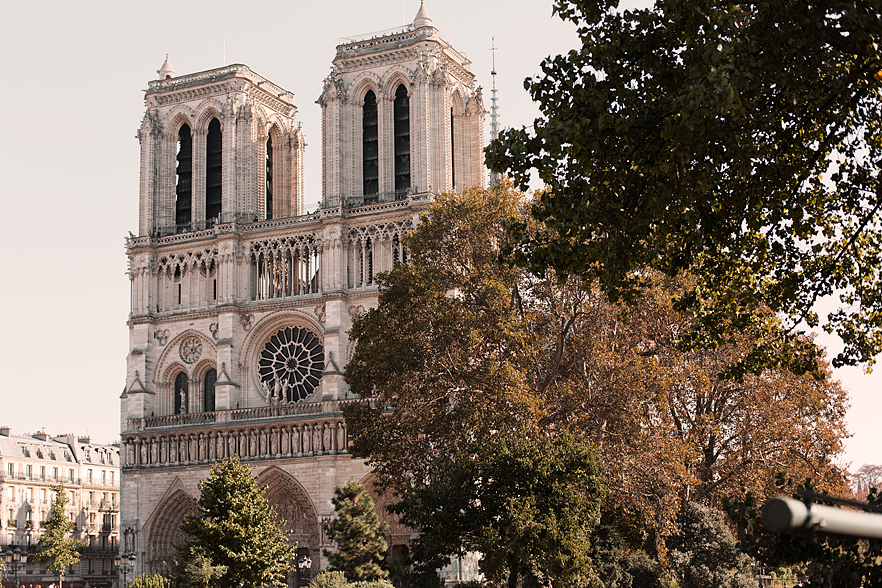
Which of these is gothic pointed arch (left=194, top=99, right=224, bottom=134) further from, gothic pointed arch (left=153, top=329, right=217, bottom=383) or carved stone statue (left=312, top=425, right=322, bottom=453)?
carved stone statue (left=312, top=425, right=322, bottom=453)

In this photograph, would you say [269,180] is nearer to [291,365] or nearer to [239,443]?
[291,365]

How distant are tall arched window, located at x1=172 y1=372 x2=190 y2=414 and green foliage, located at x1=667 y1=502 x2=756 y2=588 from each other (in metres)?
24.6

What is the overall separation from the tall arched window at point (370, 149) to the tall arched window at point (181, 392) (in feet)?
37.7

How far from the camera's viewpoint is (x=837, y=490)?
30.1 m

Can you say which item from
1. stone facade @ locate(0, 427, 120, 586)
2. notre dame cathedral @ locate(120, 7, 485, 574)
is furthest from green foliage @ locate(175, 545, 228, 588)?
stone facade @ locate(0, 427, 120, 586)

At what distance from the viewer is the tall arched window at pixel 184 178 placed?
48.1 meters

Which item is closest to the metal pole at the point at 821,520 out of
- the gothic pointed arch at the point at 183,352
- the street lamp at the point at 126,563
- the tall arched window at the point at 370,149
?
the tall arched window at the point at 370,149

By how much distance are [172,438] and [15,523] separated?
843 inches

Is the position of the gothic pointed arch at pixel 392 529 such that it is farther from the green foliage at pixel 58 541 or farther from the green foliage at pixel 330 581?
the green foliage at pixel 58 541

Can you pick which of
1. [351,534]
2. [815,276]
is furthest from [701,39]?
[351,534]

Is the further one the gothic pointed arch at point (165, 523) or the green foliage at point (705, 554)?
the gothic pointed arch at point (165, 523)

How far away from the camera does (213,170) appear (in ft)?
157

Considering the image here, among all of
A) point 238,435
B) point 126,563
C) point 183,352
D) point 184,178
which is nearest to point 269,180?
point 184,178

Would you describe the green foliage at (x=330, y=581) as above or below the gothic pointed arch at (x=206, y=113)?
below
